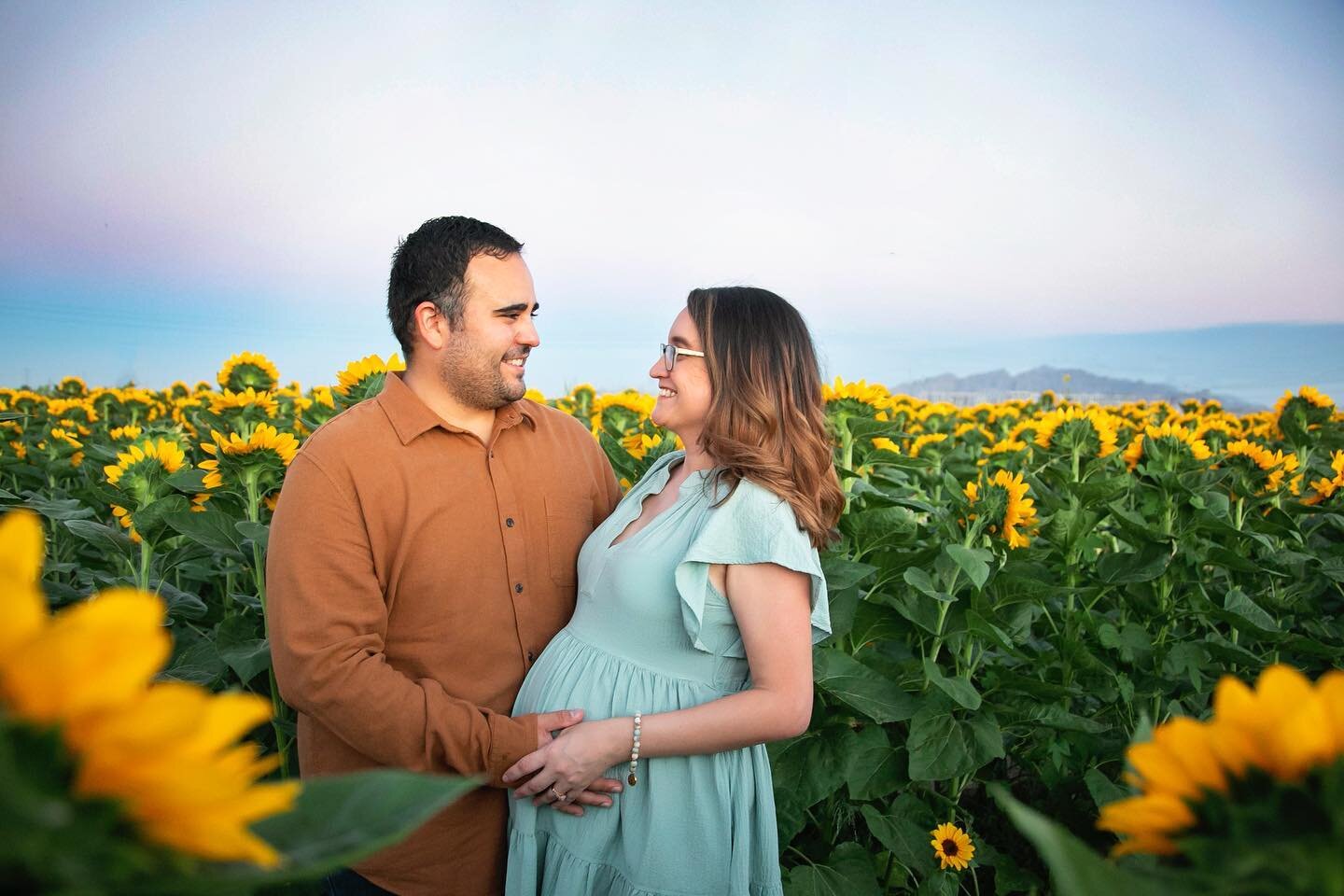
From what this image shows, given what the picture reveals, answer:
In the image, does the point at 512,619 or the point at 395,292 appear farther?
the point at 395,292

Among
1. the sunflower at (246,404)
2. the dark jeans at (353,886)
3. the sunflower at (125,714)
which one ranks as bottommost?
the dark jeans at (353,886)

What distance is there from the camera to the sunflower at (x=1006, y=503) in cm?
257

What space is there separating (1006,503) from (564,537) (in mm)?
1226

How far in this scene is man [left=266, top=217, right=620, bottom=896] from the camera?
1.91 metres

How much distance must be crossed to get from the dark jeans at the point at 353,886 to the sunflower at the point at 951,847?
1.52m

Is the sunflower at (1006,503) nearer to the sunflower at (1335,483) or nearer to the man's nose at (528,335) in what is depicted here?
the man's nose at (528,335)

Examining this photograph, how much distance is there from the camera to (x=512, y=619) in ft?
7.32

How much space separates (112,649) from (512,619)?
1786mm

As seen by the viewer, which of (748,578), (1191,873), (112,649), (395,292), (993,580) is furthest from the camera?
(993,580)

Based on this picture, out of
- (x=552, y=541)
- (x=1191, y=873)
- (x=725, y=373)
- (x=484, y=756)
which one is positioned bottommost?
(x=484, y=756)

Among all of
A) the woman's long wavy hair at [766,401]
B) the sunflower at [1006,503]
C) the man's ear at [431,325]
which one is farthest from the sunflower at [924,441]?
the man's ear at [431,325]

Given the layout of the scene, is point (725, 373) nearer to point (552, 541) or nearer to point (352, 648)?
point (552, 541)

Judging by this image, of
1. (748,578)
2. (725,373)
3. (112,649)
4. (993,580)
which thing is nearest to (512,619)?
(748,578)

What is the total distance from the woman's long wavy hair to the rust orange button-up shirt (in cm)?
53
